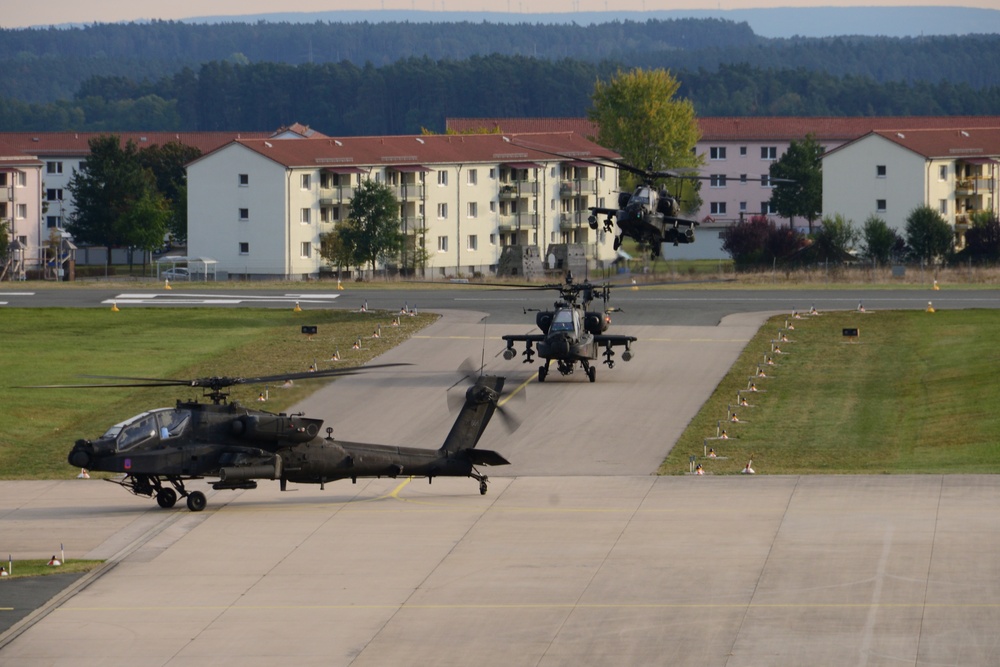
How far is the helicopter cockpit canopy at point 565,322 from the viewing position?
5538 centimetres

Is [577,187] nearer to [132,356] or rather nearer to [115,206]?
[115,206]

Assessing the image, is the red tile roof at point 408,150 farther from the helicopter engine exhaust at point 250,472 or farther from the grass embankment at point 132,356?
the helicopter engine exhaust at point 250,472

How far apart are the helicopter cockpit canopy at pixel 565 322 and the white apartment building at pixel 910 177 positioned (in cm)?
8415

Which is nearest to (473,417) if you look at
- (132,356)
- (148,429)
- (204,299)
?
(148,429)

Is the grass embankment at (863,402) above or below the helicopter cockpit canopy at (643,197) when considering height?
below

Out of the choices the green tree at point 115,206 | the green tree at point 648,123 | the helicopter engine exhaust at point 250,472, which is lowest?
the helicopter engine exhaust at point 250,472

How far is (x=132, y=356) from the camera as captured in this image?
66188 millimetres

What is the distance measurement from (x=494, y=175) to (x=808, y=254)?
27240 millimetres

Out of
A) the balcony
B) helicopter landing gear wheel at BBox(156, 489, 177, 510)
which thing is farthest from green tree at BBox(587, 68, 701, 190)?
helicopter landing gear wheel at BBox(156, 489, 177, 510)

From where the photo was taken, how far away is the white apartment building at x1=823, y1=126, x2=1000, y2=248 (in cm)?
13438

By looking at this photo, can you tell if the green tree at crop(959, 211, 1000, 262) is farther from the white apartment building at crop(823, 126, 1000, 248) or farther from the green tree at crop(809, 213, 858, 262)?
the white apartment building at crop(823, 126, 1000, 248)

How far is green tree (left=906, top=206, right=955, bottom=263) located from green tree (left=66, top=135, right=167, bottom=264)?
204 feet

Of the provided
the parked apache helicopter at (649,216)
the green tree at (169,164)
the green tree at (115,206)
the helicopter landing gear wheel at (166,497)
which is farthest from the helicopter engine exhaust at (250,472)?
the green tree at (169,164)

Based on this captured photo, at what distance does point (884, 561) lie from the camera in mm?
31703
